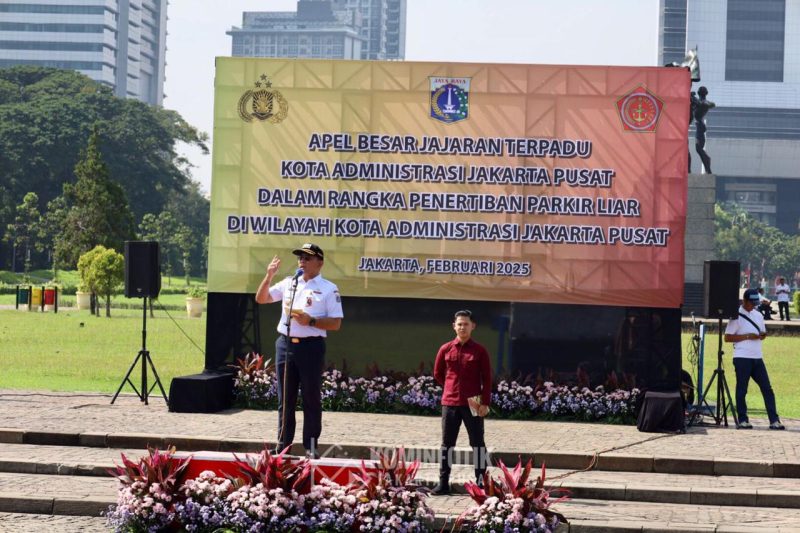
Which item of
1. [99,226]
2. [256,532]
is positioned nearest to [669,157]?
[256,532]

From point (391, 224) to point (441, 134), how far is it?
1426mm

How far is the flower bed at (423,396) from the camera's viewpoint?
17625mm

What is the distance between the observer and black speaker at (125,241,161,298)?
18.4 metres

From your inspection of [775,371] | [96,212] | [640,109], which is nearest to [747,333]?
[640,109]

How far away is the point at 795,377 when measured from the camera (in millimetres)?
26531

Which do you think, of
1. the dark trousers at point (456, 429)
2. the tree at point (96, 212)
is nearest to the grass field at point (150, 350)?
the dark trousers at point (456, 429)

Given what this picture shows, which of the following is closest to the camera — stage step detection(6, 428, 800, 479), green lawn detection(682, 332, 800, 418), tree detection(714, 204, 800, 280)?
stage step detection(6, 428, 800, 479)

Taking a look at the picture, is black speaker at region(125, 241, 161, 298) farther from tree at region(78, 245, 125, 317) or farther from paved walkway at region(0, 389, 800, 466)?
tree at region(78, 245, 125, 317)

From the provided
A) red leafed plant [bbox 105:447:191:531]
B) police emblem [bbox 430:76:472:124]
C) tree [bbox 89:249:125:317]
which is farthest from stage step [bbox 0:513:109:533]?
tree [bbox 89:249:125:317]

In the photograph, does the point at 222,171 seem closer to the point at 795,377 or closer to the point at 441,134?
the point at 441,134

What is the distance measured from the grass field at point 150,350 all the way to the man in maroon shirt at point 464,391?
647 centimetres

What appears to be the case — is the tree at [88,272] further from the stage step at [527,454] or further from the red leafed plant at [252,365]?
the stage step at [527,454]

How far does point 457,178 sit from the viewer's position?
1823 cm

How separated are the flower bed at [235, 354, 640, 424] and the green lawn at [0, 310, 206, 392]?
3.46 metres
